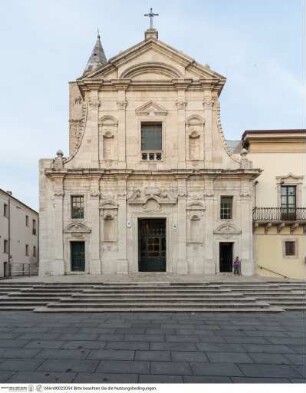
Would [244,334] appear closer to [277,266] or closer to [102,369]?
[102,369]

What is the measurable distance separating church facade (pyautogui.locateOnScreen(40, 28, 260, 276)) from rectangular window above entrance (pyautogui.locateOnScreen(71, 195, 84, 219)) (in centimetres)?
7

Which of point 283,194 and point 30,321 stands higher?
point 283,194

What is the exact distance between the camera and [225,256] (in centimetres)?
2262

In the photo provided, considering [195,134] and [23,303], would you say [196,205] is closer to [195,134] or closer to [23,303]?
[195,134]

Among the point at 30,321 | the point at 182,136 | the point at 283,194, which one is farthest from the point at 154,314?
the point at 283,194

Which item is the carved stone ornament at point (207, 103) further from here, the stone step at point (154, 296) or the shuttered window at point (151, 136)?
the stone step at point (154, 296)

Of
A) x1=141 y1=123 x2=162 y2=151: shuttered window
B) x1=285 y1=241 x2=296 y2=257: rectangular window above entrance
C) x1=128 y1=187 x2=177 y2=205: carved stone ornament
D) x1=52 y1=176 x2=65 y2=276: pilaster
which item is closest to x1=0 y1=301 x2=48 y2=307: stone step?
x1=52 y1=176 x2=65 y2=276: pilaster

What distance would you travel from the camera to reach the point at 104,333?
382 inches

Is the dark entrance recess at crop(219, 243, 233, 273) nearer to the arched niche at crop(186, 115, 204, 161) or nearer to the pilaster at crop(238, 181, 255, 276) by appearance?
the pilaster at crop(238, 181, 255, 276)

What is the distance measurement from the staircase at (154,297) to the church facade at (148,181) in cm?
550

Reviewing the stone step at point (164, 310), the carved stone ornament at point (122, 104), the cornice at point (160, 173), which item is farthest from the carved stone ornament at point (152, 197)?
the stone step at point (164, 310)

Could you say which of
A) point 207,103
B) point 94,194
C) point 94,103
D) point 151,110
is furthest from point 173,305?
point 94,103

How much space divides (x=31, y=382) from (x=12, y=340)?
3288 mm

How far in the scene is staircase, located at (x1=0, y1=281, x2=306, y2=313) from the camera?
13305mm
